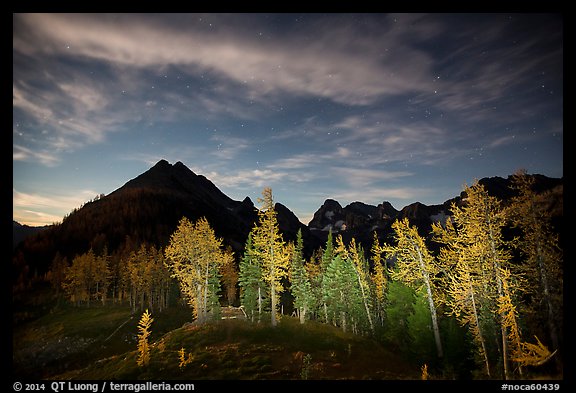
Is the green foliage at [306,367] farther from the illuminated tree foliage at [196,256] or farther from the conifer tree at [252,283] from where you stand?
the conifer tree at [252,283]

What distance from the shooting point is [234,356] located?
20.3m

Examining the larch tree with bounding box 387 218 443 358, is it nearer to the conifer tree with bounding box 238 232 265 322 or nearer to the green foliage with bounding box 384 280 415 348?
the green foliage with bounding box 384 280 415 348

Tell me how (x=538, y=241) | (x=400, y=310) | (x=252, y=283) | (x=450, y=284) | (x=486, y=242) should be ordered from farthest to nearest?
(x=252, y=283)
(x=400, y=310)
(x=538, y=241)
(x=450, y=284)
(x=486, y=242)

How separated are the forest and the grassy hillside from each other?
2.60 meters

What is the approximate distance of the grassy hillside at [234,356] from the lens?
1756 centimetres

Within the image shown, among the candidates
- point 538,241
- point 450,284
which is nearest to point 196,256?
point 450,284

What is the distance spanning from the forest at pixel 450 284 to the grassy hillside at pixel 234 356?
8.52ft

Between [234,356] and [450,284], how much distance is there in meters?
16.5

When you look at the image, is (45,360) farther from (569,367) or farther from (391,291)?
(569,367)

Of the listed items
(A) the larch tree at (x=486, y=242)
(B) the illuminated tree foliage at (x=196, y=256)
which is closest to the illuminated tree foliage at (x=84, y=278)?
(B) the illuminated tree foliage at (x=196, y=256)

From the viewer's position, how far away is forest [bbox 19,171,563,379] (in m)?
16.5

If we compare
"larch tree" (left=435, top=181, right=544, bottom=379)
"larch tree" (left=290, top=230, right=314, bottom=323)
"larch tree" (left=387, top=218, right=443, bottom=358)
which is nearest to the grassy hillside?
"larch tree" (left=387, top=218, right=443, bottom=358)

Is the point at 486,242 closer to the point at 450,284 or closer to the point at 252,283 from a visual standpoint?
the point at 450,284
